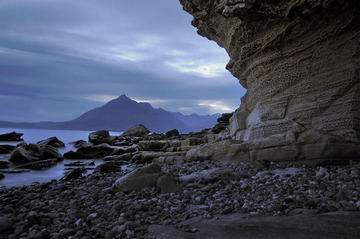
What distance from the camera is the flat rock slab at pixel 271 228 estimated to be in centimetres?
232

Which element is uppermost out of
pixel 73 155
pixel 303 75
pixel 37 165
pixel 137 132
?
pixel 303 75

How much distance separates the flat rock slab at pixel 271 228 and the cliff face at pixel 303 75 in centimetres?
411

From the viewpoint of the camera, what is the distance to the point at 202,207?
3.54m

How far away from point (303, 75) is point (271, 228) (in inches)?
240

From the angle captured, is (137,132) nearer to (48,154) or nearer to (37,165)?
(48,154)

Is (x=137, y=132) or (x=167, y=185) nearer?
(x=167, y=185)

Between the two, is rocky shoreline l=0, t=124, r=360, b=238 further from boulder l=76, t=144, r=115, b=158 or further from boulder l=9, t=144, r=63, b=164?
boulder l=76, t=144, r=115, b=158

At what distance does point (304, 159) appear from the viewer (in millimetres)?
6242

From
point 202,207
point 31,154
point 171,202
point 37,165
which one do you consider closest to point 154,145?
point 37,165

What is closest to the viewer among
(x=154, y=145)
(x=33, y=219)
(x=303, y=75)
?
(x=33, y=219)

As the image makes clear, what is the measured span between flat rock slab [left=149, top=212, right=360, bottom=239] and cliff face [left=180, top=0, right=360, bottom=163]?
4.11m

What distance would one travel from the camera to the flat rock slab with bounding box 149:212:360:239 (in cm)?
232

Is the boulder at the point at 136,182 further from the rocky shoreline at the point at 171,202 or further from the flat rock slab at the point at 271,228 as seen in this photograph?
the flat rock slab at the point at 271,228

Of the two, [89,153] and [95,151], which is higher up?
[95,151]
